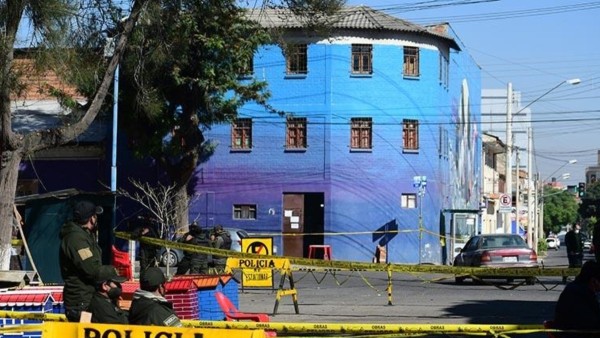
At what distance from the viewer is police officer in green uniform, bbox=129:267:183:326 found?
325 inches

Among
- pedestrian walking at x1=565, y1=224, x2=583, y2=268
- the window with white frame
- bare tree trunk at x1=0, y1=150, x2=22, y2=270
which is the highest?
the window with white frame

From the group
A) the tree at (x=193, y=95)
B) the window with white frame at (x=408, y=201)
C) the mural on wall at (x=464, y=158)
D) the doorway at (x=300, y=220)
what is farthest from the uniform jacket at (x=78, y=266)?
the mural on wall at (x=464, y=158)

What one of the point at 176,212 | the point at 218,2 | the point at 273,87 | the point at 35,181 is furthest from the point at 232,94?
the point at 218,2

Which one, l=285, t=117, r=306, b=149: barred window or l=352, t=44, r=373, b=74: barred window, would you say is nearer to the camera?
l=285, t=117, r=306, b=149: barred window

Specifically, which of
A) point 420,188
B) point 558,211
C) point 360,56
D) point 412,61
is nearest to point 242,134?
point 360,56

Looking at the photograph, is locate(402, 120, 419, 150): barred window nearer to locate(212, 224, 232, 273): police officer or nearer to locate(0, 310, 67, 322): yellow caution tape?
locate(212, 224, 232, 273): police officer

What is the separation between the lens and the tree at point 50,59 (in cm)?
1617

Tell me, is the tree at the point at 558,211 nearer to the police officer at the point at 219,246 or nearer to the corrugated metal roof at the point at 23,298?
the police officer at the point at 219,246

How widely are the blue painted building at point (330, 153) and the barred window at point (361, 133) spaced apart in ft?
0.15

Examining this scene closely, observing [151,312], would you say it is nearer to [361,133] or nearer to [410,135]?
[361,133]

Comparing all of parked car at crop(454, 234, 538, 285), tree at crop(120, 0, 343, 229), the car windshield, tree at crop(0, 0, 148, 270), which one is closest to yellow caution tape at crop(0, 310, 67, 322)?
tree at crop(0, 0, 148, 270)

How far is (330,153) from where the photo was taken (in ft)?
159

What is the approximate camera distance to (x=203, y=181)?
48938 millimetres

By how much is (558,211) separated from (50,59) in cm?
12929
